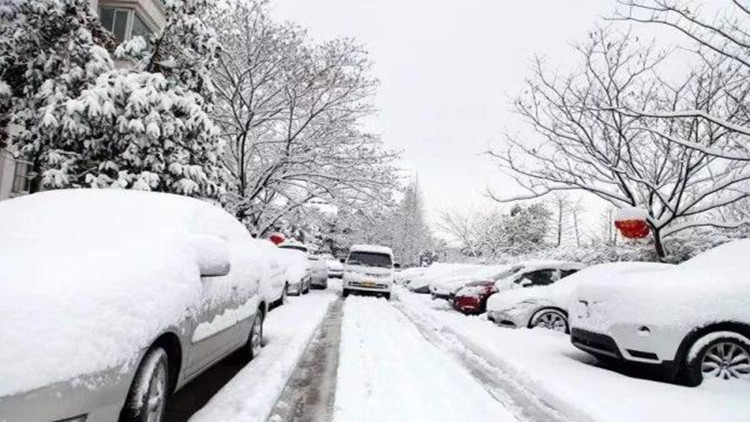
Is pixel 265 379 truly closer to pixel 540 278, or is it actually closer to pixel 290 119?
pixel 540 278

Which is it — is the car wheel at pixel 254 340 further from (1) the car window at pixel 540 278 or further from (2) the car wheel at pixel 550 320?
(1) the car window at pixel 540 278

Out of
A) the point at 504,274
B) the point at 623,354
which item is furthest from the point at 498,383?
the point at 504,274

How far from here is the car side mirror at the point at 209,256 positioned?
4.14 metres

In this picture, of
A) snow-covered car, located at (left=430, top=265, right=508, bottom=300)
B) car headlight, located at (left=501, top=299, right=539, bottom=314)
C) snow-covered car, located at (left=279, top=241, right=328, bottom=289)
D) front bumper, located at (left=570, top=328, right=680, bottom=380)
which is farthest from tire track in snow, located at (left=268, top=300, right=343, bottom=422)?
snow-covered car, located at (left=279, top=241, right=328, bottom=289)

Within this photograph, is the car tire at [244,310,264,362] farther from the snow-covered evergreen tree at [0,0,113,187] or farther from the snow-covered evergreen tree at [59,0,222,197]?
the snow-covered evergreen tree at [0,0,113,187]

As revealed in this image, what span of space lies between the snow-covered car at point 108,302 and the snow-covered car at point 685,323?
13.5 feet

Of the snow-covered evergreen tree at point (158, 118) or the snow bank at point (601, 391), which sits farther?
the snow-covered evergreen tree at point (158, 118)

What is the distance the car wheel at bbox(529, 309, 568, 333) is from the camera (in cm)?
1072

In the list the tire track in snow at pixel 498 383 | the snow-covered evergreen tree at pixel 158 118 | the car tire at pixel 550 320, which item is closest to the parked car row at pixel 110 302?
the tire track in snow at pixel 498 383

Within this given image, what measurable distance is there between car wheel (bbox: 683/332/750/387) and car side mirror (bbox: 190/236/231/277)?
485 cm

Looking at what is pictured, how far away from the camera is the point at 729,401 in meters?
5.38

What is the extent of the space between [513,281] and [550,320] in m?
2.85

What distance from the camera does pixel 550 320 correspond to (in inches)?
425

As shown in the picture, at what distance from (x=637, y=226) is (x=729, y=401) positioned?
25.5 feet
